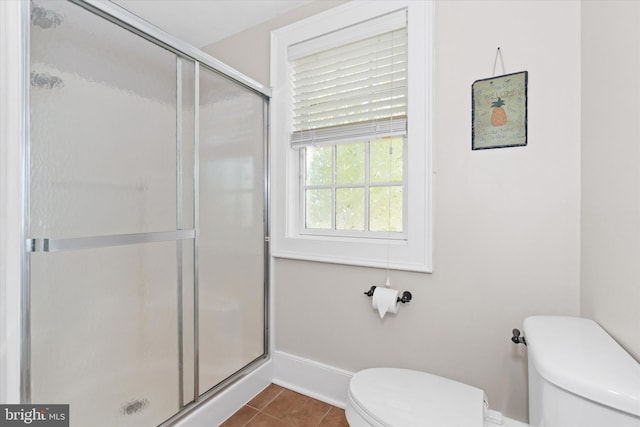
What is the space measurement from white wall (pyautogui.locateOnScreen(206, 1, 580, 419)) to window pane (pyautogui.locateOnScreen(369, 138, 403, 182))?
24 cm

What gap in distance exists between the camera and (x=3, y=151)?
86cm

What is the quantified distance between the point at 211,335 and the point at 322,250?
72 centimetres

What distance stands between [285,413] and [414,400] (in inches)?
33.0

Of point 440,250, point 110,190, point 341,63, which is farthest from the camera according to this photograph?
point 341,63

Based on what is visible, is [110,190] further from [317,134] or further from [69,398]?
[317,134]

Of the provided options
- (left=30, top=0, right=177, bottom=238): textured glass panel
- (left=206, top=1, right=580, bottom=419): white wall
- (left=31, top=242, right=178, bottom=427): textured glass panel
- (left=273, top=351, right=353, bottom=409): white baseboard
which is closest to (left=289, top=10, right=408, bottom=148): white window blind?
(left=206, top=1, right=580, bottom=419): white wall

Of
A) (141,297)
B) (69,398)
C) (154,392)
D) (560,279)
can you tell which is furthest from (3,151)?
(560,279)

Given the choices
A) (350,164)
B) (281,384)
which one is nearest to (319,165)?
(350,164)

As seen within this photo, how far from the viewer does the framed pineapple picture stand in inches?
48.8

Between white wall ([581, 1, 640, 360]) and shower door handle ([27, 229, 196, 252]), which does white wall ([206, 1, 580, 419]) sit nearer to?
white wall ([581, 1, 640, 360])

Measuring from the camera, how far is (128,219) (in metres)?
1.17

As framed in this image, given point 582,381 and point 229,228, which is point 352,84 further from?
point 582,381

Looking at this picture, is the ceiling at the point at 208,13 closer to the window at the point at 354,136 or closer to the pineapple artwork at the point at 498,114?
the window at the point at 354,136

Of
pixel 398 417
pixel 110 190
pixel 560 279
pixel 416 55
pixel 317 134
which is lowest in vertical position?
pixel 398 417
